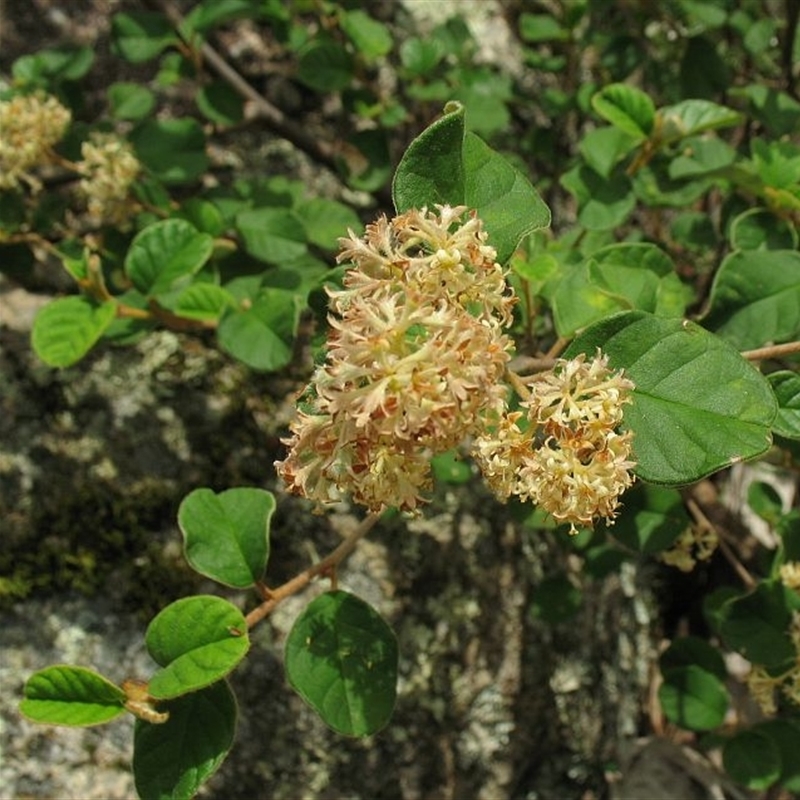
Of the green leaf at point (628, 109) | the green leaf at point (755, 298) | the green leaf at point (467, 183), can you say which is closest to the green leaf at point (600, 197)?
the green leaf at point (628, 109)

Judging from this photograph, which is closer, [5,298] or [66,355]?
[66,355]

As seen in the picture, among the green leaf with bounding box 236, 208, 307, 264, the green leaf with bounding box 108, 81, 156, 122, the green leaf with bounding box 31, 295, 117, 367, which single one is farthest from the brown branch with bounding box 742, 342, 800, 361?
the green leaf with bounding box 108, 81, 156, 122

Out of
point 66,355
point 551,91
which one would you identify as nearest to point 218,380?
point 66,355

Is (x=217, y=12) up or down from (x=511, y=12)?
up

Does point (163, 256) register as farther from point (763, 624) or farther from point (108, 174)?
point (763, 624)

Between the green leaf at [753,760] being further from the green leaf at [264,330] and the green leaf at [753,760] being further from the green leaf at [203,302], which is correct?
the green leaf at [203,302]

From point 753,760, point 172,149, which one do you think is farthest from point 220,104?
point 753,760

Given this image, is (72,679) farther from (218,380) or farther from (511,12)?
(511,12)
